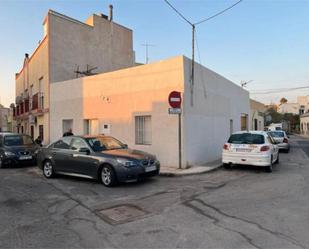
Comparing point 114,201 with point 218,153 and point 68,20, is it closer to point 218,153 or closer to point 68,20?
point 218,153

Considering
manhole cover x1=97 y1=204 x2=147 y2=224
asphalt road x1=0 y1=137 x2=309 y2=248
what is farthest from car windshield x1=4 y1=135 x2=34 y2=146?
manhole cover x1=97 y1=204 x2=147 y2=224

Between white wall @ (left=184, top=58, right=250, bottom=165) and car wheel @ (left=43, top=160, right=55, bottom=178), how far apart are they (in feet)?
16.6

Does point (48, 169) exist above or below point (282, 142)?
below

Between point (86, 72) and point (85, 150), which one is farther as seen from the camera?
point (86, 72)

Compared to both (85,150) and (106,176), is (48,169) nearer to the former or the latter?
(85,150)

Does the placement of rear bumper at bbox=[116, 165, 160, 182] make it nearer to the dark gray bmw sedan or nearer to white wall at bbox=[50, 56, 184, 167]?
the dark gray bmw sedan

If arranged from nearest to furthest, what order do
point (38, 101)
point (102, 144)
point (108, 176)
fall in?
point (108, 176) < point (102, 144) < point (38, 101)

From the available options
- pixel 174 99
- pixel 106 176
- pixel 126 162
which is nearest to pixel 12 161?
pixel 106 176

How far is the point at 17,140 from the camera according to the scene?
1434 centimetres

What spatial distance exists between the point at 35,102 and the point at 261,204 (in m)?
19.3

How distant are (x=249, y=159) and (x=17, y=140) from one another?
1087 cm

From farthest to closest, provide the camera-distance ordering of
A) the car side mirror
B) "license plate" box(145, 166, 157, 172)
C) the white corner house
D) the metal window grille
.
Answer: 1. the metal window grille
2. the white corner house
3. the car side mirror
4. "license plate" box(145, 166, 157, 172)

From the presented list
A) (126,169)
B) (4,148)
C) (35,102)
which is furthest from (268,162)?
(35,102)

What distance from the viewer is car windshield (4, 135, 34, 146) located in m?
13.9
